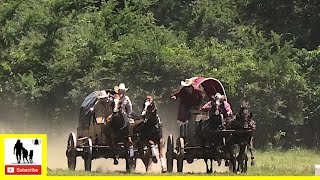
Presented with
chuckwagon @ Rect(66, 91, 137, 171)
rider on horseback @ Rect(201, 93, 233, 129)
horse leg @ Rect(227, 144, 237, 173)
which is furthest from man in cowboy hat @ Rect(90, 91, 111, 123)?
horse leg @ Rect(227, 144, 237, 173)

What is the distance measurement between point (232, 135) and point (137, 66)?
1569 cm

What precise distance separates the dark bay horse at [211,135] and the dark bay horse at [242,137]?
0.25 m

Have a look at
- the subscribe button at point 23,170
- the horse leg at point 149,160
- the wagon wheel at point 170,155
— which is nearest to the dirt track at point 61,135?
the wagon wheel at point 170,155

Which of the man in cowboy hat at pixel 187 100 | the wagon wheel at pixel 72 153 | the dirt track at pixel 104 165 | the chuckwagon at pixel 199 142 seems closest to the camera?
the chuckwagon at pixel 199 142

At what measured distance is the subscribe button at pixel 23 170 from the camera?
41.0ft

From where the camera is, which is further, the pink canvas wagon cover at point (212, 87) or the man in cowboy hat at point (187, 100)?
the pink canvas wagon cover at point (212, 87)

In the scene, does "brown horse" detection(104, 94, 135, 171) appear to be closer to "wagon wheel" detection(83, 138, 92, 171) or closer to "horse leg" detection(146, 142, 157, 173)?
"horse leg" detection(146, 142, 157, 173)

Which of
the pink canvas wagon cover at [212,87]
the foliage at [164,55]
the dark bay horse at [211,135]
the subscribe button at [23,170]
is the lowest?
the subscribe button at [23,170]

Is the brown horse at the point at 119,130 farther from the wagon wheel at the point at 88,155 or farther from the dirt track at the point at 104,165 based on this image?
the dirt track at the point at 104,165

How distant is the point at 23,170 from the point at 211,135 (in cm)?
737

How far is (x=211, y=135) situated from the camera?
19125mm

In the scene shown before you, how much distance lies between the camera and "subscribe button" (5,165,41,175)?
12484mm

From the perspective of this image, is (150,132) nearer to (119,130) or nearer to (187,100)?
(119,130)

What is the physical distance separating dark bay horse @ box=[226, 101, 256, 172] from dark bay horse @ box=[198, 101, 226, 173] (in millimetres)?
255
